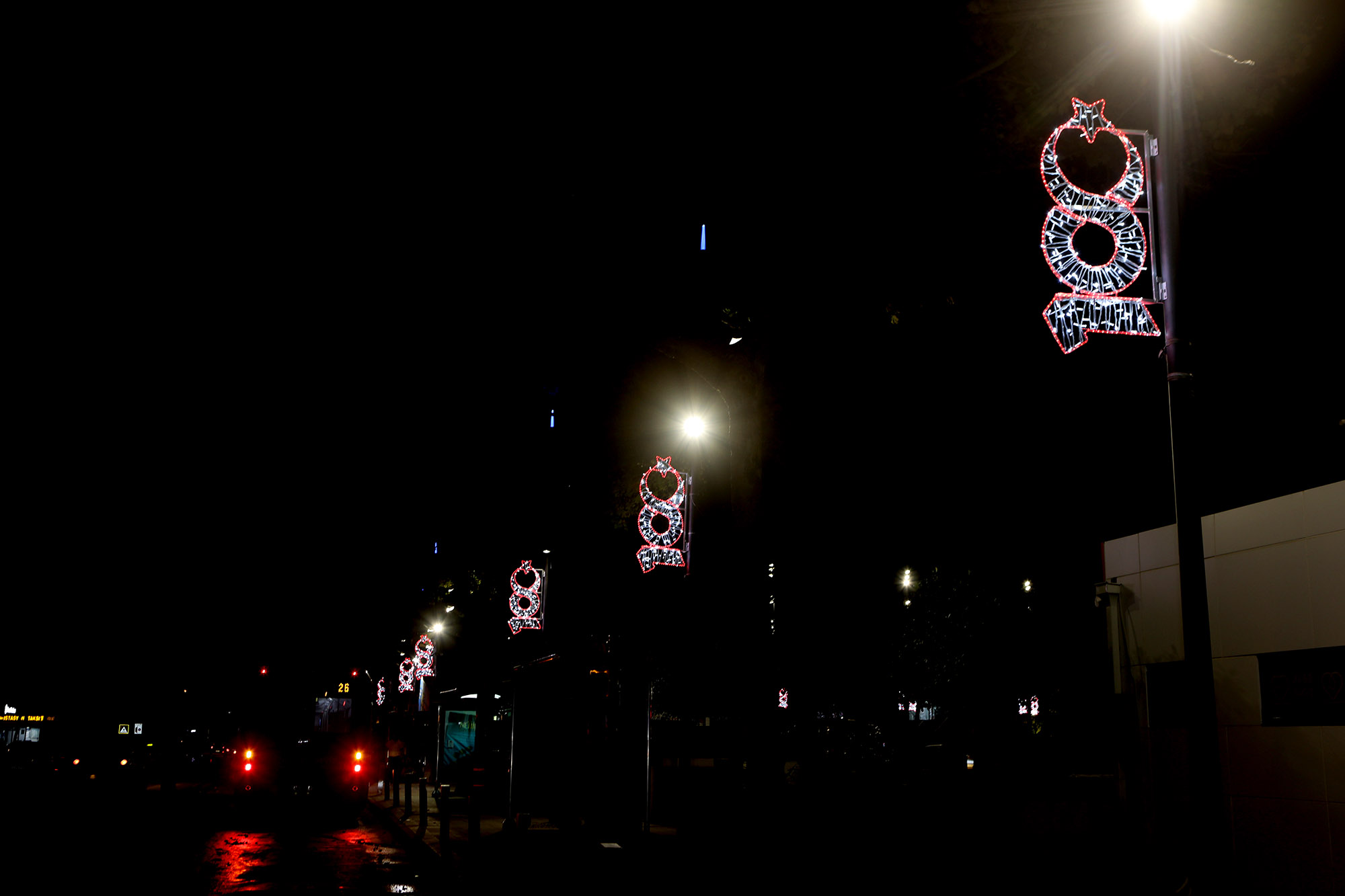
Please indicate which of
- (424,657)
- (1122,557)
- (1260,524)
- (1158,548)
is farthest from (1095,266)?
(424,657)

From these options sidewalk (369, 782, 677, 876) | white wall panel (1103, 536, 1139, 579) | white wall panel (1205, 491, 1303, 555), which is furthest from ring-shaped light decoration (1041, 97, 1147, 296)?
sidewalk (369, 782, 677, 876)

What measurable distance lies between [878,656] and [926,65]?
4237cm

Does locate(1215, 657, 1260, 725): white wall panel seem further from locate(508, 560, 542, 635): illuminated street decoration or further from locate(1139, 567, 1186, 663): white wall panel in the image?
locate(508, 560, 542, 635): illuminated street decoration

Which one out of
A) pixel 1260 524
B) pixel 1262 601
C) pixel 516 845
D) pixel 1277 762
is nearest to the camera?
pixel 1277 762

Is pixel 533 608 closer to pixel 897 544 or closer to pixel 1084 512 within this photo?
pixel 897 544

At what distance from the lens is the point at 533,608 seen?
33.9 metres

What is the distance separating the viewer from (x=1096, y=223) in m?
9.82

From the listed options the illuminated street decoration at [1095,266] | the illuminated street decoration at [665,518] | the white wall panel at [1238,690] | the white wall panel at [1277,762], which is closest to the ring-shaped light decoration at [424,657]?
the illuminated street decoration at [665,518]

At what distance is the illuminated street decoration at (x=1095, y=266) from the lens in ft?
31.2

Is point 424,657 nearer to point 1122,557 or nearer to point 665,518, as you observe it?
point 665,518

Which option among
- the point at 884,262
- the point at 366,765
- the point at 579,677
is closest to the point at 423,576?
the point at 366,765

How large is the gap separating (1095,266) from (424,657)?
3893 centimetres

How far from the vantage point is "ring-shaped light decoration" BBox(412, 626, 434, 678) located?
142ft

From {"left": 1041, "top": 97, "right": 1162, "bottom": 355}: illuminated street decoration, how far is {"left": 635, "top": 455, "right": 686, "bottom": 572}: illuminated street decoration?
11.5 metres
